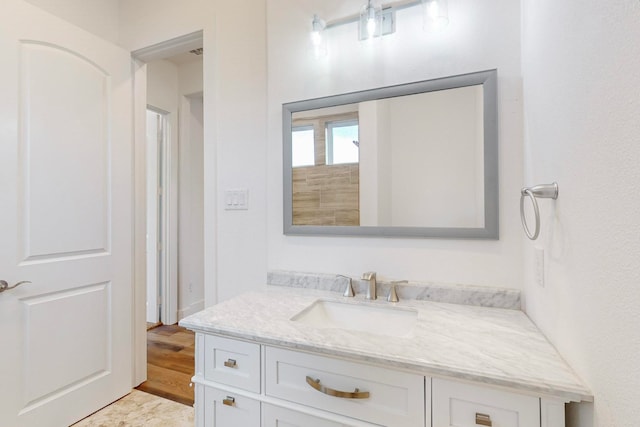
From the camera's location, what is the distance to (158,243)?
10.5ft

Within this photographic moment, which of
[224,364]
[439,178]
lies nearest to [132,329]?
[224,364]

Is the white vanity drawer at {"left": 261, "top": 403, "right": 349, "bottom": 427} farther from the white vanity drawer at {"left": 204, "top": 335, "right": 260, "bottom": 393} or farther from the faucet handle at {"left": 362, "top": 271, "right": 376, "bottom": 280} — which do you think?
the faucet handle at {"left": 362, "top": 271, "right": 376, "bottom": 280}

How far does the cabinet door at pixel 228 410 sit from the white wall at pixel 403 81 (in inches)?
26.1

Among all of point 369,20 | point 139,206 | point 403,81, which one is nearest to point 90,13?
point 139,206

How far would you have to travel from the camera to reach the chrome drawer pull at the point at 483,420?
Result: 0.74 metres

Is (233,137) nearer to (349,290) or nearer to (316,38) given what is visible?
(316,38)

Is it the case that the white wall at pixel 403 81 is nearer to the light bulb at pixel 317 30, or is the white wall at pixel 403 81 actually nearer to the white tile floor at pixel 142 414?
the light bulb at pixel 317 30

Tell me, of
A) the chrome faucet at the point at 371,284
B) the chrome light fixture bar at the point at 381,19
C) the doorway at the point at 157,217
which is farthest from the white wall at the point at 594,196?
the doorway at the point at 157,217

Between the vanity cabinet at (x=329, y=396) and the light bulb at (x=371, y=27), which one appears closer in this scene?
the vanity cabinet at (x=329, y=396)

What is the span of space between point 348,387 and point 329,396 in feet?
0.22

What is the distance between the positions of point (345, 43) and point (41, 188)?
1.70 meters

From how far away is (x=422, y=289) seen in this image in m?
1.30

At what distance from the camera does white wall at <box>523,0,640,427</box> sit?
0.50m

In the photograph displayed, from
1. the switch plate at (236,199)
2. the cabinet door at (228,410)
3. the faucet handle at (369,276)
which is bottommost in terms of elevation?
the cabinet door at (228,410)
